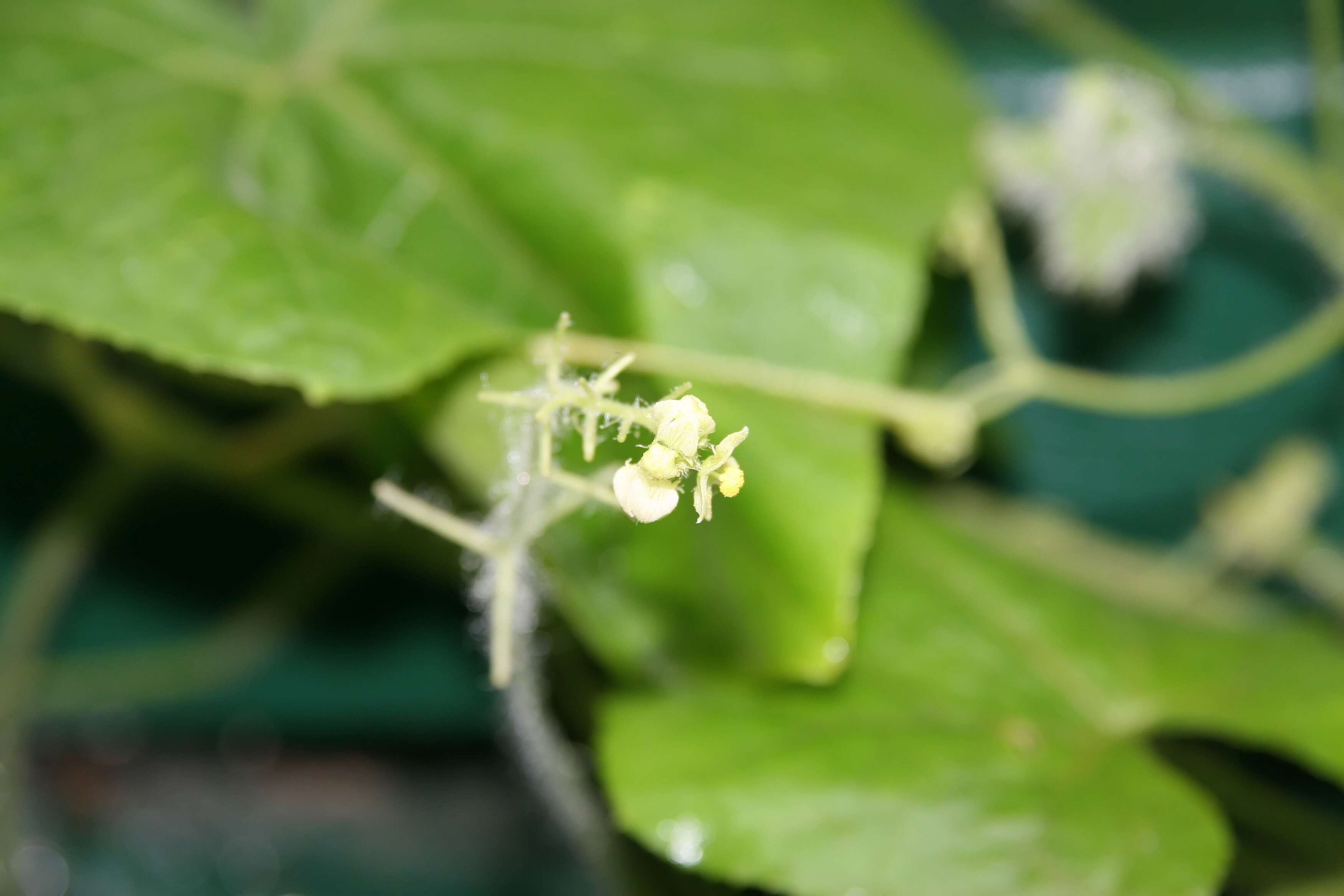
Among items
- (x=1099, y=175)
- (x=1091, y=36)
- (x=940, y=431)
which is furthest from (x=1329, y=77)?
(x=940, y=431)

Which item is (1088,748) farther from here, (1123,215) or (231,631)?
(231,631)

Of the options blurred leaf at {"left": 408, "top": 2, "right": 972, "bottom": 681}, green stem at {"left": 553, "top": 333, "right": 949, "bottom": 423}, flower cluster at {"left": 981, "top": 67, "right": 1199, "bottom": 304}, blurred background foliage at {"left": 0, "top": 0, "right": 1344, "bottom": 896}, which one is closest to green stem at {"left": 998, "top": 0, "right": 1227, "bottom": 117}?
blurred background foliage at {"left": 0, "top": 0, "right": 1344, "bottom": 896}

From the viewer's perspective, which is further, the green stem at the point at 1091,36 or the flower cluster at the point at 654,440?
the green stem at the point at 1091,36

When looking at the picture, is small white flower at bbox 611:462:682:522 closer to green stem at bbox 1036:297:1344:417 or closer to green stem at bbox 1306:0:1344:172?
green stem at bbox 1036:297:1344:417

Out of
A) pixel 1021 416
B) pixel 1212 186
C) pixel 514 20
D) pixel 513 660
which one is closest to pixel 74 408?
pixel 514 20

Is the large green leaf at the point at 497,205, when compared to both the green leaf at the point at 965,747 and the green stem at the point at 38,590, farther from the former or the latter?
the green stem at the point at 38,590

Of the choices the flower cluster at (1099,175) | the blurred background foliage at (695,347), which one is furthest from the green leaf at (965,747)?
the flower cluster at (1099,175)
